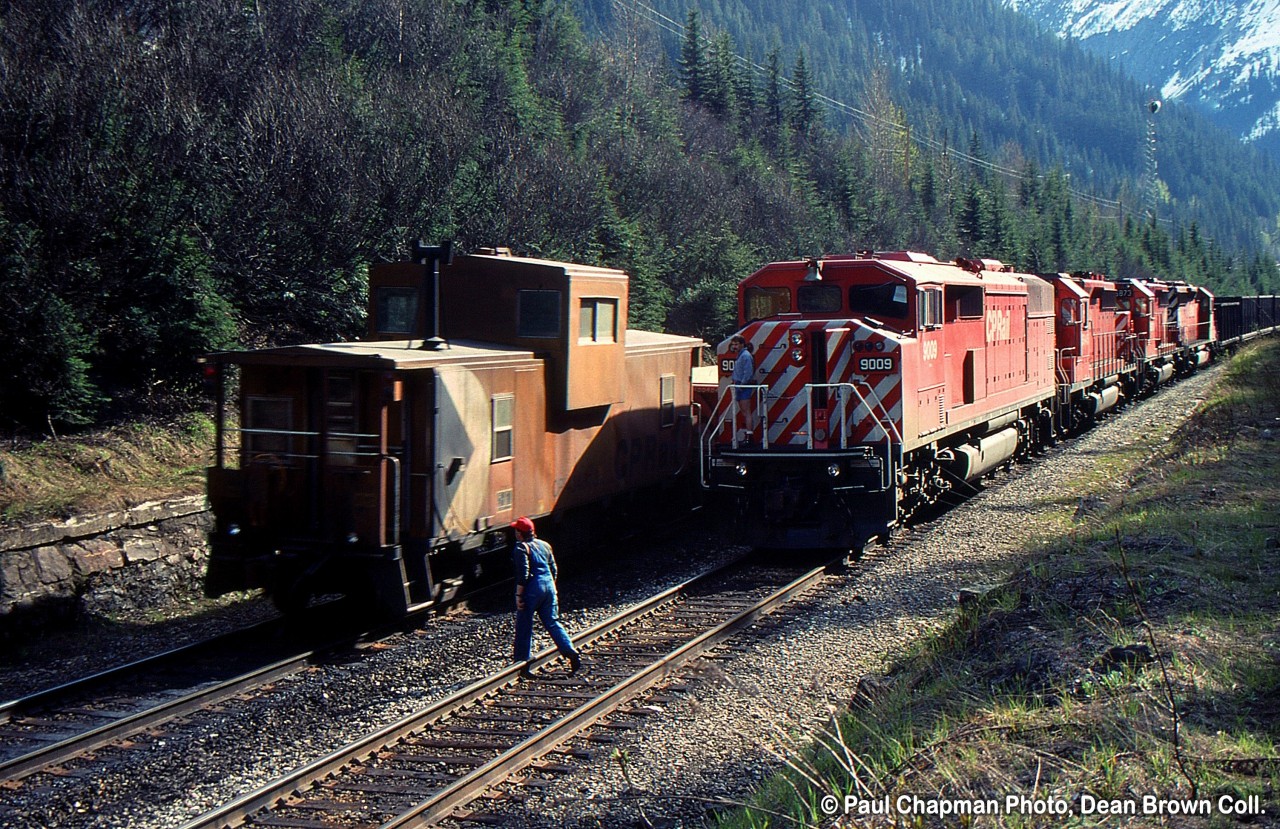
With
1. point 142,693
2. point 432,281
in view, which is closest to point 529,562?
point 142,693

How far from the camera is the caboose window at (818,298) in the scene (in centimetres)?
1486

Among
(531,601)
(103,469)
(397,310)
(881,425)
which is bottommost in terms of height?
(531,601)

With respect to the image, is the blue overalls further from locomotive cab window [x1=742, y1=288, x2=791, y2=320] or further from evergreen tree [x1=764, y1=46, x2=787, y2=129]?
evergreen tree [x1=764, y1=46, x2=787, y2=129]

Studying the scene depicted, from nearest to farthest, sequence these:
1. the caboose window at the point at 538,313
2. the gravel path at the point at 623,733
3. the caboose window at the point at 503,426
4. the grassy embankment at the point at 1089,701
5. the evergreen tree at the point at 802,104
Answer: the grassy embankment at the point at 1089,701, the gravel path at the point at 623,733, the caboose window at the point at 503,426, the caboose window at the point at 538,313, the evergreen tree at the point at 802,104

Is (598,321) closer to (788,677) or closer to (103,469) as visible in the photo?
(788,677)

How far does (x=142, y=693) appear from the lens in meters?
9.18

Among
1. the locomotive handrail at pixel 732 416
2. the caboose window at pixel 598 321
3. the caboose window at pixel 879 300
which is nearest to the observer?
the caboose window at pixel 598 321

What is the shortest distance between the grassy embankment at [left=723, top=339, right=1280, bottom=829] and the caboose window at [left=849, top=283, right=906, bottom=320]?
3.89m

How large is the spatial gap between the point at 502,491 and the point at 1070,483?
38.2 ft

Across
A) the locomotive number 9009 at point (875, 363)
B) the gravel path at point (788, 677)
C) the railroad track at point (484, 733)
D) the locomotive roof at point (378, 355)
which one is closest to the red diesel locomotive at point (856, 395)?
the locomotive number 9009 at point (875, 363)

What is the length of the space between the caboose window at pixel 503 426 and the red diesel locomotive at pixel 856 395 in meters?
3.10

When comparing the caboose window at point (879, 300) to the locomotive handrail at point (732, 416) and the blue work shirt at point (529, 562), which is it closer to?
the locomotive handrail at point (732, 416)

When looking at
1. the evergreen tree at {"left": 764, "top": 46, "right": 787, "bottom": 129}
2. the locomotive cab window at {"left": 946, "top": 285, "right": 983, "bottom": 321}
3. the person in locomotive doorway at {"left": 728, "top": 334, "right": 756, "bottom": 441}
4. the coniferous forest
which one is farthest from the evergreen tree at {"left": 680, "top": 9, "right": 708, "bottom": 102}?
the person in locomotive doorway at {"left": 728, "top": 334, "right": 756, "bottom": 441}

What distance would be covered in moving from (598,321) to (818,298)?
11.6ft
